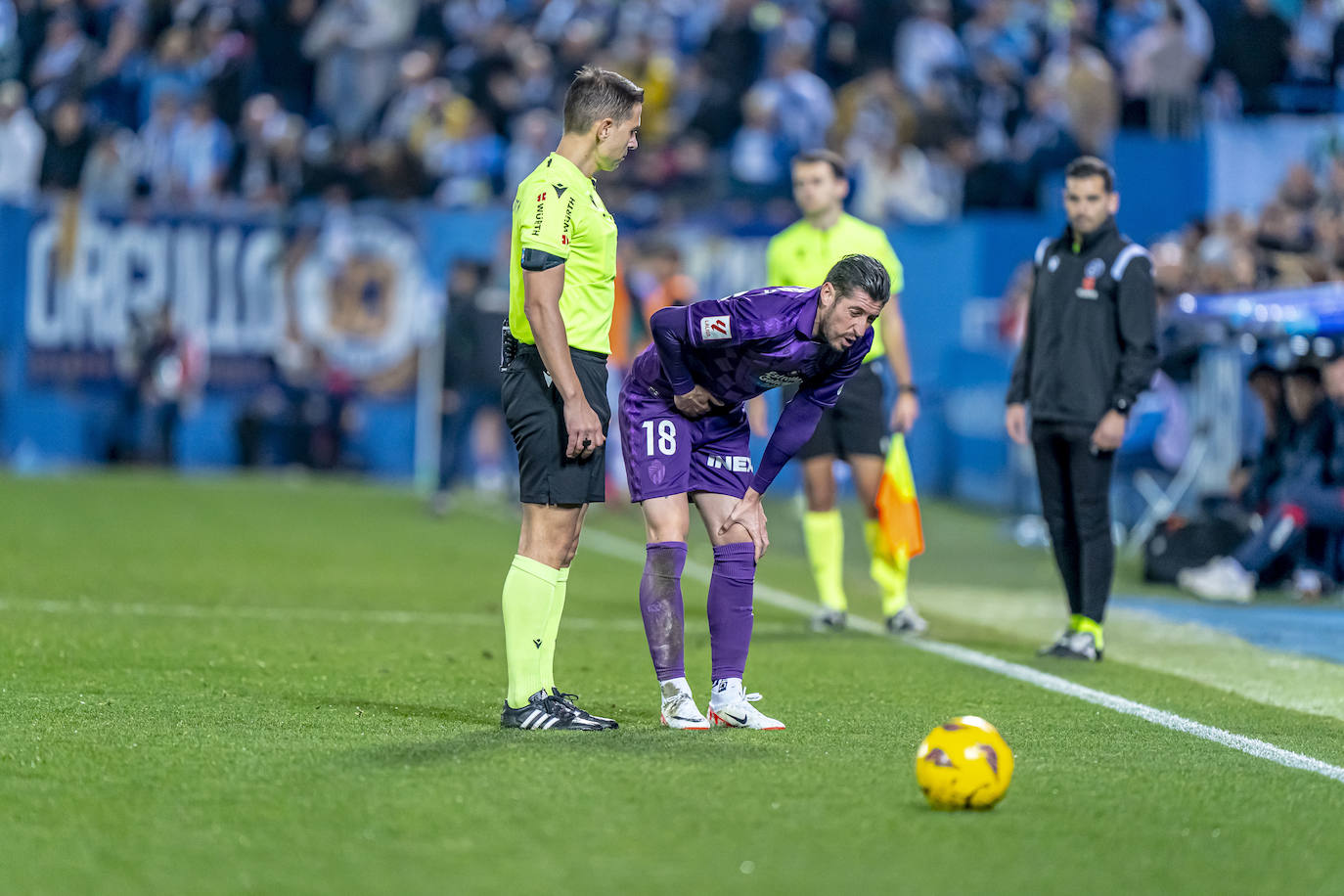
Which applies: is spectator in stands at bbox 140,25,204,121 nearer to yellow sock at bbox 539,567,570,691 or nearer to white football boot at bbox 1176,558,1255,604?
white football boot at bbox 1176,558,1255,604

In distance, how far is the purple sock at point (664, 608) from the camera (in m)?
6.04

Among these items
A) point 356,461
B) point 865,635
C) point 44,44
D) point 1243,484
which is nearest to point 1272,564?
point 1243,484

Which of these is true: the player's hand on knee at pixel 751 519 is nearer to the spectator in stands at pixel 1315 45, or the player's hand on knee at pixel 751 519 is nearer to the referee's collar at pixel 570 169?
the referee's collar at pixel 570 169

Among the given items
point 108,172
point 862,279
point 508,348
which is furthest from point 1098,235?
point 108,172

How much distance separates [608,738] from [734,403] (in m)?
1.24

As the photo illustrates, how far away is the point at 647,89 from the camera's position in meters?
22.6

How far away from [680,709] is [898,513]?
11.8ft

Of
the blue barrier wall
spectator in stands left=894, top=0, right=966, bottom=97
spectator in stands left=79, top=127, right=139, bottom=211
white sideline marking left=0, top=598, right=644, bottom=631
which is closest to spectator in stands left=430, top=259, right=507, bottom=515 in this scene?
the blue barrier wall

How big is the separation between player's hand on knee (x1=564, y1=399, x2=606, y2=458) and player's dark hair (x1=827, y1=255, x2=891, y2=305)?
0.88m

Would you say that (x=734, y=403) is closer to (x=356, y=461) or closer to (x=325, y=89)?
(x=356, y=461)

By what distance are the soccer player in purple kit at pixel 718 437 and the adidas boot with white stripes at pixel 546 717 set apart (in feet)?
1.01

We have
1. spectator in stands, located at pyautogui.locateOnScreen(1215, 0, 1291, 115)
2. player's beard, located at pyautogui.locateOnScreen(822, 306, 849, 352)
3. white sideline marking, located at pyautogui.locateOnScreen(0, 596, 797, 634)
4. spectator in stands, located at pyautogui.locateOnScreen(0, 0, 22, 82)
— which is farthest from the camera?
spectator in stands, located at pyautogui.locateOnScreen(0, 0, 22, 82)

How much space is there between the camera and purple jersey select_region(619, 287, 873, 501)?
5879mm

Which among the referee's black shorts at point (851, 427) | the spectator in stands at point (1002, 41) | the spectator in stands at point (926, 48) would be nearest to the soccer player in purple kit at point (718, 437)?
the referee's black shorts at point (851, 427)
